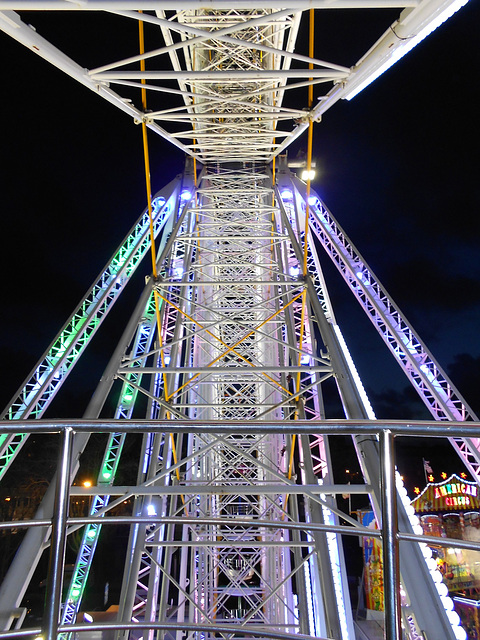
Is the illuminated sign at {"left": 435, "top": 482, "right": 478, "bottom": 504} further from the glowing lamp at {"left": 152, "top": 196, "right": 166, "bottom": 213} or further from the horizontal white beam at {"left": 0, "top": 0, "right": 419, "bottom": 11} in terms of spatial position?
the horizontal white beam at {"left": 0, "top": 0, "right": 419, "bottom": 11}

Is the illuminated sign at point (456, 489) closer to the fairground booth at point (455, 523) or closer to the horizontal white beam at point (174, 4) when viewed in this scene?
the fairground booth at point (455, 523)

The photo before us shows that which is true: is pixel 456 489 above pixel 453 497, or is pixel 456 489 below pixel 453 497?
above

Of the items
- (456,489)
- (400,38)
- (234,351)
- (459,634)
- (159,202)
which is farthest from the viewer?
(456,489)

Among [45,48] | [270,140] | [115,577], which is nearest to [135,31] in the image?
[270,140]

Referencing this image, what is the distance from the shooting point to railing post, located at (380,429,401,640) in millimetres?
1515

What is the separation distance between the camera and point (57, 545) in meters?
1.58

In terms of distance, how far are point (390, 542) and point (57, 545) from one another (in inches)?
44.4

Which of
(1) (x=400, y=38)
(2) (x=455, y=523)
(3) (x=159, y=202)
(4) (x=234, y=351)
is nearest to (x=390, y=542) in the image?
(1) (x=400, y=38)

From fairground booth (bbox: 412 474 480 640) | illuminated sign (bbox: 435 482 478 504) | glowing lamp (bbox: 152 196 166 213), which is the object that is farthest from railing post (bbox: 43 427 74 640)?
illuminated sign (bbox: 435 482 478 504)

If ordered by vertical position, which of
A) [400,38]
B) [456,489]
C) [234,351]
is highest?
[456,489]

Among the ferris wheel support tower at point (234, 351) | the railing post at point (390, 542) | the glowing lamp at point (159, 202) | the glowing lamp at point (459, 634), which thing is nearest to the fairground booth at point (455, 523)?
the ferris wheel support tower at point (234, 351)

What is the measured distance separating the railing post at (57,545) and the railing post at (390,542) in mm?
1083

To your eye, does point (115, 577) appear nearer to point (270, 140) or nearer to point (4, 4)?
point (270, 140)

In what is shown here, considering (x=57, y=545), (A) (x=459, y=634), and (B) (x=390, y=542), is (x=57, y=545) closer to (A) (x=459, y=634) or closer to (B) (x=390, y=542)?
(B) (x=390, y=542)
